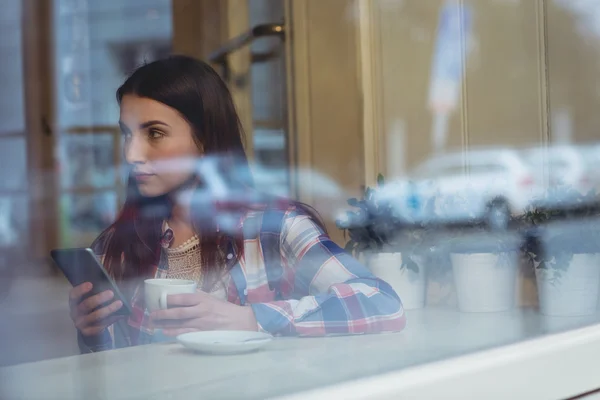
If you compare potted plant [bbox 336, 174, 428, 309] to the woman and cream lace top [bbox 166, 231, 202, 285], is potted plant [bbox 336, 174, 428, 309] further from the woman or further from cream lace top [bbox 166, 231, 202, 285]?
cream lace top [bbox 166, 231, 202, 285]

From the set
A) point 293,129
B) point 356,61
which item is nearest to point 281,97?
point 293,129

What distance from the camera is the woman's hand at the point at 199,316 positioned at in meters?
0.80

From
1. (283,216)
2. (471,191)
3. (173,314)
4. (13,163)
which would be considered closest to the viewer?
(13,163)

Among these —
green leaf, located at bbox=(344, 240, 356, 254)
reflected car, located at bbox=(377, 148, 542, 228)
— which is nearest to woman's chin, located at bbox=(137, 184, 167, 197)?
green leaf, located at bbox=(344, 240, 356, 254)

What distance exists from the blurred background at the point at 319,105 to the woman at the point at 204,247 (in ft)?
0.11

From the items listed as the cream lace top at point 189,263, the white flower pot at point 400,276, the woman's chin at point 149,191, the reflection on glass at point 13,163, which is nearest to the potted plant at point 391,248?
the white flower pot at point 400,276

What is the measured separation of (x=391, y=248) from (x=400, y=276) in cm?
5

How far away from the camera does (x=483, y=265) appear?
1.20 metres

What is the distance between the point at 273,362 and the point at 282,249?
306mm

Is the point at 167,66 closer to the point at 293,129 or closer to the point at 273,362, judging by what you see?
the point at 273,362

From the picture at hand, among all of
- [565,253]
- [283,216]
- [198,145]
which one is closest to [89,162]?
[198,145]

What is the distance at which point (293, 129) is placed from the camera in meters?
1.53

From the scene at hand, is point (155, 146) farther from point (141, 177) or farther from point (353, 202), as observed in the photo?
point (353, 202)

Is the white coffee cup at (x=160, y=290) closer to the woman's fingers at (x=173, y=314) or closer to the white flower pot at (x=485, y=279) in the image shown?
the woman's fingers at (x=173, y=314)
